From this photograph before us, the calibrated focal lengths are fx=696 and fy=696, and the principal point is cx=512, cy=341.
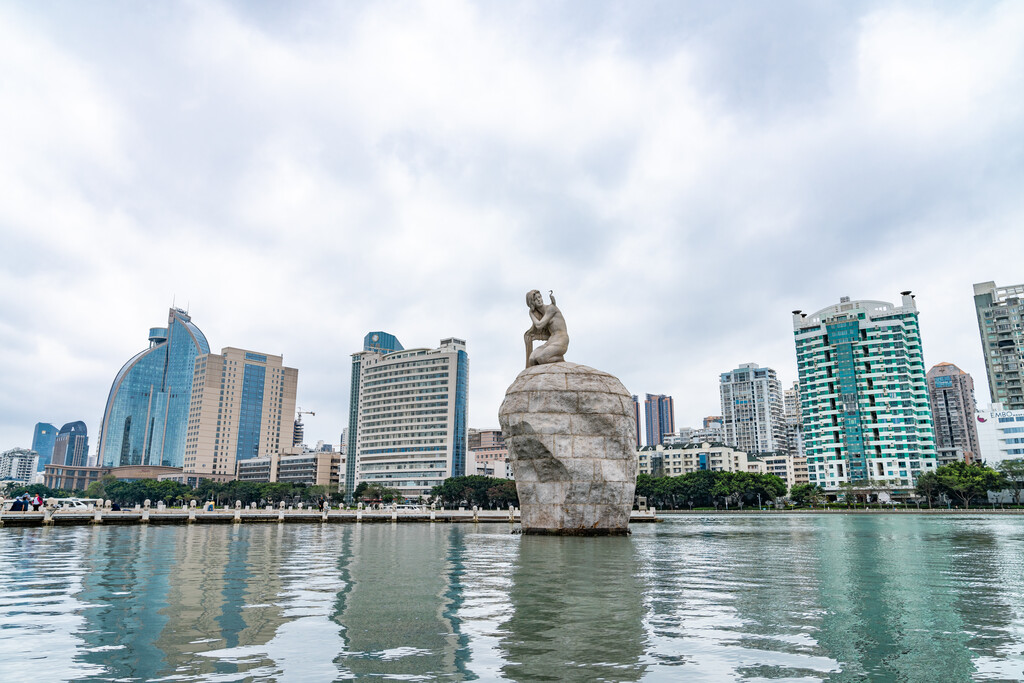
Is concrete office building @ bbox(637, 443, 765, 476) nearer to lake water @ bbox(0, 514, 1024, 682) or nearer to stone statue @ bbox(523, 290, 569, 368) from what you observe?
stone statue @ bbox(523, 290, 569, 368)

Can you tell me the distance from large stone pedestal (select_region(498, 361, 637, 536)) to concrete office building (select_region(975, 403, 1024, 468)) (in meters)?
128

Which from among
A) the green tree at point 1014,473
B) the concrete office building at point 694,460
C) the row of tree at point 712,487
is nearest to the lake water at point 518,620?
the green tree at point 1014,473

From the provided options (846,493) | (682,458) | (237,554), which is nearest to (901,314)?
(846,493)

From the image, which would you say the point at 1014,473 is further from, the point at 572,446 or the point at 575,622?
the point at 575,622

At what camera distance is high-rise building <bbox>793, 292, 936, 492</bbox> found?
138 metres

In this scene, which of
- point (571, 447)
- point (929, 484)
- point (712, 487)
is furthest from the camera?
point (712, 487)

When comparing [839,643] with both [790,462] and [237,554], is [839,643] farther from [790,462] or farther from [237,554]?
[790,462]

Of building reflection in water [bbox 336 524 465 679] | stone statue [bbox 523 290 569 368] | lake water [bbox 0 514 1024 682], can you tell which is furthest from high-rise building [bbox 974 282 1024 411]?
building reflection in water [bbox 336 524 465 679]

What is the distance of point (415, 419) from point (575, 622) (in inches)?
7021

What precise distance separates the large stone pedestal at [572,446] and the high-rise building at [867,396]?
123667 mm

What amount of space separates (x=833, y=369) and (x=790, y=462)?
5875cm

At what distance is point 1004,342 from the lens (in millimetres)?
159250

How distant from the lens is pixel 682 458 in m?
186

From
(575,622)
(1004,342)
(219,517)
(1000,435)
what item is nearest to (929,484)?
(1000,435)
